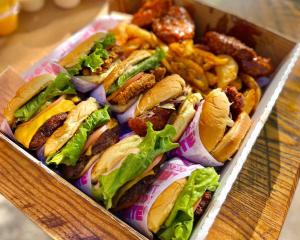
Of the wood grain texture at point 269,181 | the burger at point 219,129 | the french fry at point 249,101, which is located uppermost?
the burger at point 219,129

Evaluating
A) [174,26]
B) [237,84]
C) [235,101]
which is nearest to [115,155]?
[235,101]

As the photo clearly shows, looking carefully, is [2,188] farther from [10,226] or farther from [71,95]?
[10,226]

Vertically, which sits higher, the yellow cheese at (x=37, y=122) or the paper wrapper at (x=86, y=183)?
the yellow cheese at (x=37, y=122)

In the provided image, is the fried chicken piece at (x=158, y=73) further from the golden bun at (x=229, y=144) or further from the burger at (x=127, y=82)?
the golden bun at (x=229, y=144)

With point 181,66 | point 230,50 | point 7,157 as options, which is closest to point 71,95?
point 7,157

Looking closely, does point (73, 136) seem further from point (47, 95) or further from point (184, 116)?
point (184, 116)

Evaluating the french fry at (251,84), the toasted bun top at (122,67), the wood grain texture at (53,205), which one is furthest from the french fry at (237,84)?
the wood grain texture at (53,205)

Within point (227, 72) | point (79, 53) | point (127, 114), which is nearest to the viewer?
point (127, 114)
